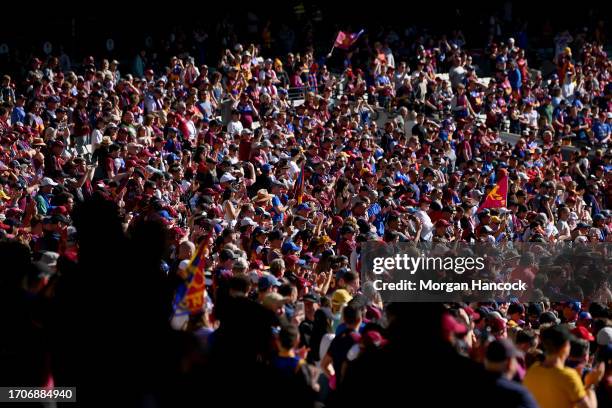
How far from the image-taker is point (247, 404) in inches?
248

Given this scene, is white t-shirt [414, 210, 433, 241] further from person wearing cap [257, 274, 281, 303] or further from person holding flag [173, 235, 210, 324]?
person holding flag [173, 235, 210, 324]

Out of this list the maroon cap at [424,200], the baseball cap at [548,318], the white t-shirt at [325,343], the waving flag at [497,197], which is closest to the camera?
the white t-shirt at [325,343]

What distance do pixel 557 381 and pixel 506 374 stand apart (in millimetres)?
480

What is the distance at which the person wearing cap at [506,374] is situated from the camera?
5.82 metres

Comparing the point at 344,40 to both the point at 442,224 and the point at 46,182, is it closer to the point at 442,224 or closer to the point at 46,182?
the point at 442,224

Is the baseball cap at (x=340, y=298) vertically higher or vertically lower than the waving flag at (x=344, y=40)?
lower

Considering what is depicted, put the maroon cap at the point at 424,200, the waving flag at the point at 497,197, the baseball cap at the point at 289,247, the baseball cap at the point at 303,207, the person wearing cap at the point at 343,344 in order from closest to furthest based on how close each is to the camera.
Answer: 1. the person wearing cap at the point at 343,344
2. the baseball cap at the point at 289,247
3. the baseball cap at the point at 303,207
4. the maroon cap at the point at 424,200
5. the waving flag at the point at 497,197

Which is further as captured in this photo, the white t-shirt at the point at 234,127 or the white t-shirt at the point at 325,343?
the white t-shirt at the point at 234,127

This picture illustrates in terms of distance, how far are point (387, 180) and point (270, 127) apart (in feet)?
9.44

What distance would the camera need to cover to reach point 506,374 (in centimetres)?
621

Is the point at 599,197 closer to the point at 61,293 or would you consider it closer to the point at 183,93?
the point at 183,93

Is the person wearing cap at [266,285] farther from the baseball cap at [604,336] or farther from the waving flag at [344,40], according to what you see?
the waving flag at [344,40]

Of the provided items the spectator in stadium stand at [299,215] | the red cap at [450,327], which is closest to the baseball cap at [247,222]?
the spectator in stadium stand at [299,215]

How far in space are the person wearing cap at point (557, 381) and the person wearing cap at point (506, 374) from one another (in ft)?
0.69
